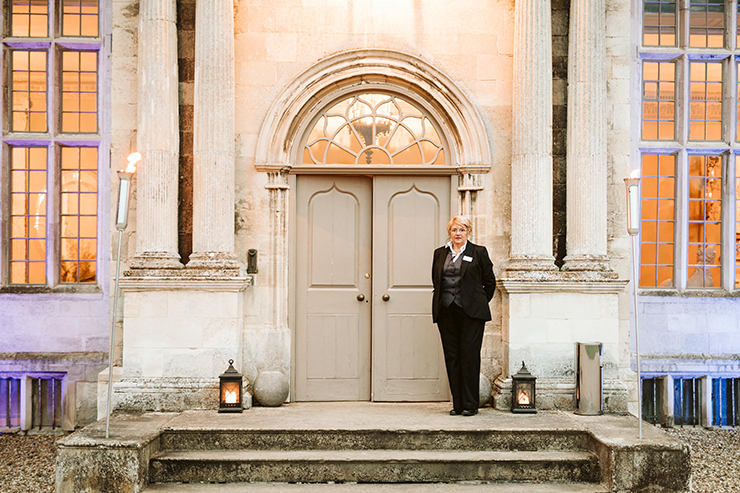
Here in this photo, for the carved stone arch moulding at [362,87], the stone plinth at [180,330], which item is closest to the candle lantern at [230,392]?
the stone plinth at [180,330]

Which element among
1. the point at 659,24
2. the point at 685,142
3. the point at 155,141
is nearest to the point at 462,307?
the point at 155,141

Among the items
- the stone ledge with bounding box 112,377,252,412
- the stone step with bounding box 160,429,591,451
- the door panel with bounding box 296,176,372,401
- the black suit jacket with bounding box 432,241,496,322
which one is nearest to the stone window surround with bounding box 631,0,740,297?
the black suit jacket with bounding box 432,241,496,322

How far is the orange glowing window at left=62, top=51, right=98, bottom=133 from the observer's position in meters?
7.58

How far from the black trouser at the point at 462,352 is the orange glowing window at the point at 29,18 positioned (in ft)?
18.2

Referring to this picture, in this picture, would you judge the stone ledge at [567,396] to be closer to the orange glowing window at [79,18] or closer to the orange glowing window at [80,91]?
the orange glowing window at [80,91]

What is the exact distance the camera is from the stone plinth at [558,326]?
255 inches

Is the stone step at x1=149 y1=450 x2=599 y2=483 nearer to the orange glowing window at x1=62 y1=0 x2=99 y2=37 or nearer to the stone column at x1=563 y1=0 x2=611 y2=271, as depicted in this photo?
the stone column at x1=563 y1=0 x2=611 y2=271

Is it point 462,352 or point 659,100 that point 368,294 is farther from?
point 659,100

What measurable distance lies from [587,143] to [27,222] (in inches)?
243

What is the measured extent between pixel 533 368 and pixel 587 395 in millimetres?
558

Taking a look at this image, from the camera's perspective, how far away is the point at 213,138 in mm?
6551

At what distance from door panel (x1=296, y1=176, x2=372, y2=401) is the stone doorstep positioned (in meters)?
0.47

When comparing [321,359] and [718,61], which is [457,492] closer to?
[321,359]

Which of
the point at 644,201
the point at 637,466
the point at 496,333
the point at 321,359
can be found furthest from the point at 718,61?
the point at 321,359
